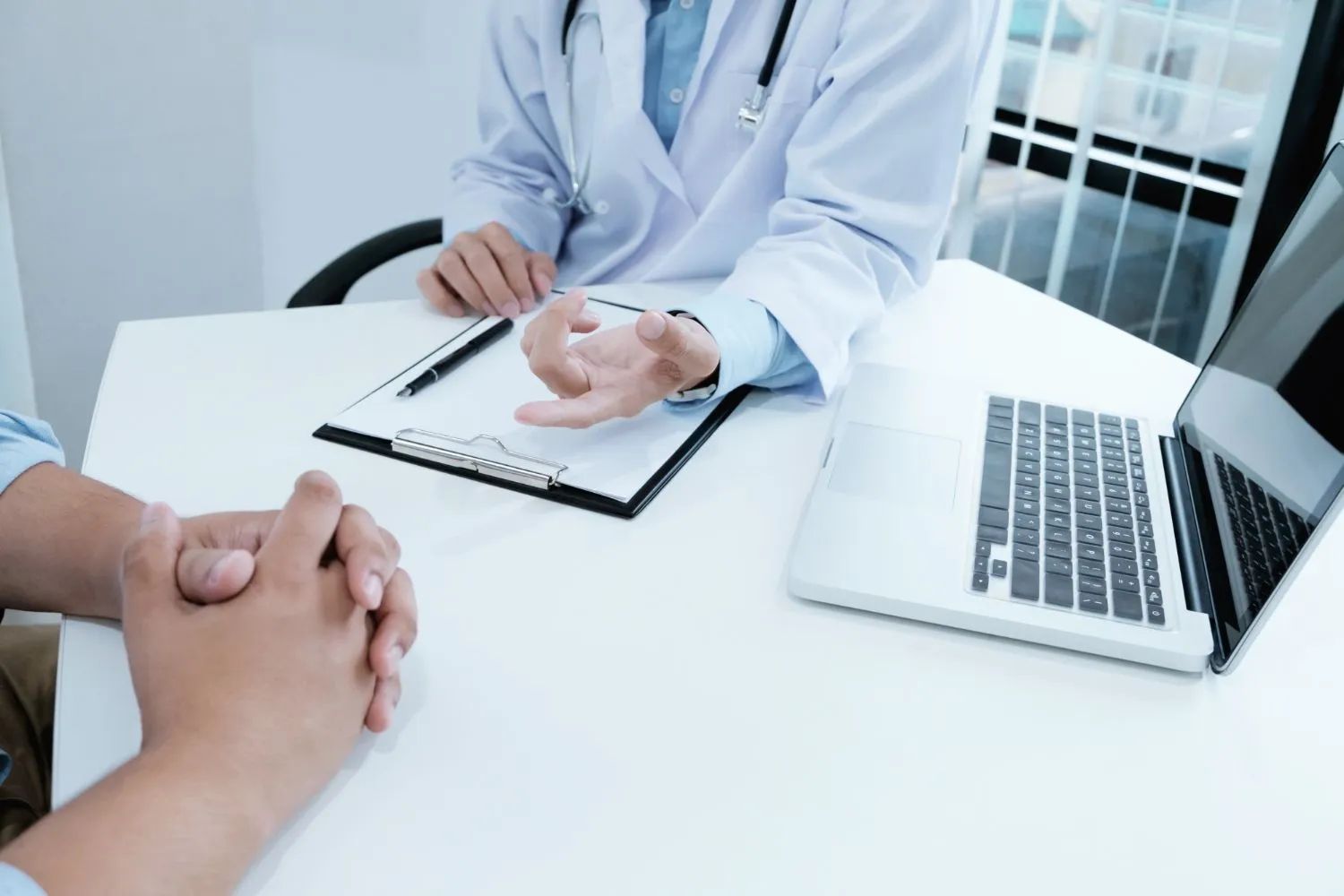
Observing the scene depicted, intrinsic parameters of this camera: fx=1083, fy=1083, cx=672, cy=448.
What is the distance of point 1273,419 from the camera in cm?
68

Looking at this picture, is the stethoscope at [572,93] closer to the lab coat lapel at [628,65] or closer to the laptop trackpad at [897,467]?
the lab coat lapel at [628,65]

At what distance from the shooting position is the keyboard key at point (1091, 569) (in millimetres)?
653

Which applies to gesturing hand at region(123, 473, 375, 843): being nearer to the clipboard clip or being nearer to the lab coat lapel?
the clipboard clip

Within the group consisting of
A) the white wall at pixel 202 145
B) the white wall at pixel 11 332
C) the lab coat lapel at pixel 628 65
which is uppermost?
the lab coat lapel at pixel 628 65

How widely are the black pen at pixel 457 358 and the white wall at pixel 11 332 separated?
1.05m

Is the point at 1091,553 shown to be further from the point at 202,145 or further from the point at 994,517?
the point at 202,145

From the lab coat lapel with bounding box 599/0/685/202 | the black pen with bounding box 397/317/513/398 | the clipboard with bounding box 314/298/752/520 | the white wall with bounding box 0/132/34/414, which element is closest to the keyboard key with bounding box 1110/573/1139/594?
the clipboard with bounding box 314/298/752/520

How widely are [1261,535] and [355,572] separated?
1.62ft

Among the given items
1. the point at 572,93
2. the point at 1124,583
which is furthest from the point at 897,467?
the point at 572,93

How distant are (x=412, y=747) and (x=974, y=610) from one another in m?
0.32

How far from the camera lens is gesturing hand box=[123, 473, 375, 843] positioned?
481 mm

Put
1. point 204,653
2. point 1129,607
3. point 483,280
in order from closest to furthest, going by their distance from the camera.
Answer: point 204,653
point 1129,607
point 483,280

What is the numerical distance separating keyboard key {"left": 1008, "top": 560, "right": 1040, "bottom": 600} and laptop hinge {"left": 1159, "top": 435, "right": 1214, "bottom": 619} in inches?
3.5

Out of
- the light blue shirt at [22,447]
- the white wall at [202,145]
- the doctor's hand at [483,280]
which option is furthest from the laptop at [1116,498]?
the white wall at [202,145]
